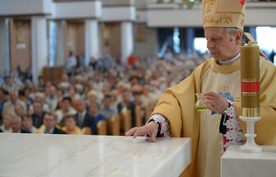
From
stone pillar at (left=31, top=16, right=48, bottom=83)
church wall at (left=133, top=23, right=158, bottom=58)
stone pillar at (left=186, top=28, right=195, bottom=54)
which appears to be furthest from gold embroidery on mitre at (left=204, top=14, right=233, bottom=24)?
stone pillar at (left=186, top=28, right=195, bottom=54)

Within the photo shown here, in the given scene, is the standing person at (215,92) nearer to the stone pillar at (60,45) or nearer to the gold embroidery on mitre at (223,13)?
the gold embroidery on mitre at (223,13)

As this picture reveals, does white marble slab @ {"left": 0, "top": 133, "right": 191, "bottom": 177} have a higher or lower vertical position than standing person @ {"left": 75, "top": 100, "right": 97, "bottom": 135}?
higher

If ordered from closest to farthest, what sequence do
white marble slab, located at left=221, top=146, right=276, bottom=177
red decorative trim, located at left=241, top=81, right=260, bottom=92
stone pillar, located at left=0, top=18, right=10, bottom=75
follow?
white marble slab, located at left=221, top=146, right=276, bottom=177, red decorative trim, located at left=241, top=81, right=260, bottom=92, stone pillar, located at left=0, top=18, right=10, bottom=75

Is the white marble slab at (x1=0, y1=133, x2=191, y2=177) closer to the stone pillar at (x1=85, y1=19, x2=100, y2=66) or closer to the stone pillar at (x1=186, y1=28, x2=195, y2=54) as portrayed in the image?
the stone pillar at (x1=85, y1=19, x2=100, y2=66)

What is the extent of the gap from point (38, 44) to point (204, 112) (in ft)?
55.0

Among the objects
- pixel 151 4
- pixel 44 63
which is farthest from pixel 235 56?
pixel 151 4

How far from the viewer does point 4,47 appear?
69.0 feet

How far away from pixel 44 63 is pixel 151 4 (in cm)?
1049

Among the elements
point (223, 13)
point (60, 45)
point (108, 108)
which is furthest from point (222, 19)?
point (60, 45)

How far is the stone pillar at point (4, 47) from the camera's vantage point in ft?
67.0

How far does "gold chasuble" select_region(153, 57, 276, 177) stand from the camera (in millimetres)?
3709

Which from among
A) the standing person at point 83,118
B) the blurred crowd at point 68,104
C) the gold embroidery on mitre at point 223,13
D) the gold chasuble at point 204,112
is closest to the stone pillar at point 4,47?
the blurred crowd at point 68,104

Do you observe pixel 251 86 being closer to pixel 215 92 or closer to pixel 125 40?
pixel 215 92

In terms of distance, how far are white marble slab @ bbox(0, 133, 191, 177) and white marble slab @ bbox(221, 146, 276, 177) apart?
27 cm
